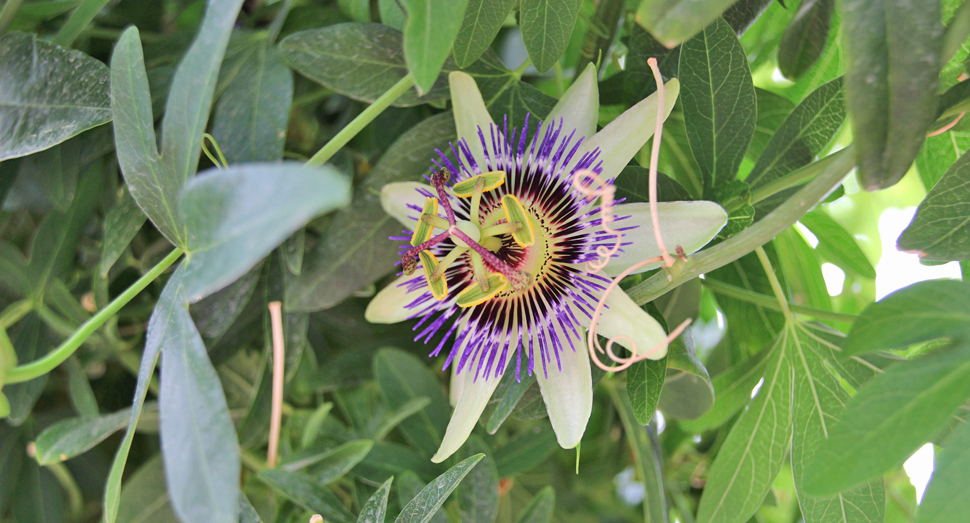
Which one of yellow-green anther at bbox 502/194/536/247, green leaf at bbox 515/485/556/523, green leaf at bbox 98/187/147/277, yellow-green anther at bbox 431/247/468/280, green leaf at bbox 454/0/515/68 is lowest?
green leaf at bbox 515/485/556/523

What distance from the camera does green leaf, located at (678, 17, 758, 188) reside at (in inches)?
29.7

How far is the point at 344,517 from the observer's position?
882mm

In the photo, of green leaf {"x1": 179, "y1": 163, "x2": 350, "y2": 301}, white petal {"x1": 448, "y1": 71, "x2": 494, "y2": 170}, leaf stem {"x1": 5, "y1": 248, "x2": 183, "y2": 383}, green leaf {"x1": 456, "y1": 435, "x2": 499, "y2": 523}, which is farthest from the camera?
green leaf {"x1": 456, "y1": 435, "x2": 499, "y2": 523}

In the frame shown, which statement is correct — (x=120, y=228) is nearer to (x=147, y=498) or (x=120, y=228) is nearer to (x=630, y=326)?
(x=147, y=498)

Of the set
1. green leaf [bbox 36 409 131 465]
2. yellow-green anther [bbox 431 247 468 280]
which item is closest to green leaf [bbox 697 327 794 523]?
yellow-green anther [bbox 431 247 468 280]

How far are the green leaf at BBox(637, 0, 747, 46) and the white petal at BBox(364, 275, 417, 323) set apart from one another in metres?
0.50

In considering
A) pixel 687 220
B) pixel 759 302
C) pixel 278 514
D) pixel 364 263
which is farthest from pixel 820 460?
pixel 278 514

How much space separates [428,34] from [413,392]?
67cm

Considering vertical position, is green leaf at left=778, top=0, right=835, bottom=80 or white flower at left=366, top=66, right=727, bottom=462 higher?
green leaf at left=778, top=0, right=835, bottom=80

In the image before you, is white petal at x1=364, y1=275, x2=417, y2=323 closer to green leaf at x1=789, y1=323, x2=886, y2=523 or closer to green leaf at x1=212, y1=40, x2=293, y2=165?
green leaf at x1=212, y1=40, x2=293, y2=165

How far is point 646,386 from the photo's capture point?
0.73m

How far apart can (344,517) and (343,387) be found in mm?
335

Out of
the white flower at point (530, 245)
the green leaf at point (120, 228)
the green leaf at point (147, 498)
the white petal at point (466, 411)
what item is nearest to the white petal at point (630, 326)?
the white flower at point (530, 245)

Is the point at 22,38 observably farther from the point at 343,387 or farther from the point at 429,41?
the point at 343,387
